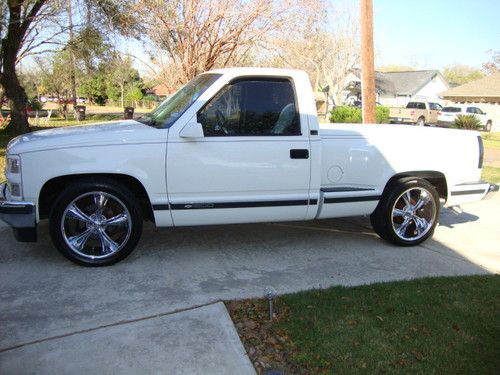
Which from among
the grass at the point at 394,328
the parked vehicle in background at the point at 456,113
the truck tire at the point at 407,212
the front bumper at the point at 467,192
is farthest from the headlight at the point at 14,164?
the parked vehicle in background at the point at 456,113

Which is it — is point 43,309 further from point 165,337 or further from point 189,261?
point 189,261

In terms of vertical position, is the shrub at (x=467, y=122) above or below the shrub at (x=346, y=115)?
below

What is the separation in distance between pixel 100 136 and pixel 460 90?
45996 mm

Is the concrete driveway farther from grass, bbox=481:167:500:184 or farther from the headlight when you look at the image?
grass, bbox=481:167:500:184

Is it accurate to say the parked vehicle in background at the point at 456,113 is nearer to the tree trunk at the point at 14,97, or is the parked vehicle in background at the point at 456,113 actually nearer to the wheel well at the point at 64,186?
the tree trunk at the point at 14,97

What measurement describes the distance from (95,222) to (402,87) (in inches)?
2485

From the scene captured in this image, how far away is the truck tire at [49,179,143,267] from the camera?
4.41 meters

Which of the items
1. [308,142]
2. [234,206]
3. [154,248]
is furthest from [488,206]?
[154,248]

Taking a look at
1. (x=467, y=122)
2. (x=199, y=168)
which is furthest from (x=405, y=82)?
(x=199, y=168)

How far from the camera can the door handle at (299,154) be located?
15.5 feet

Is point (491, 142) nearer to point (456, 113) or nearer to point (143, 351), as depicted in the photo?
point (456, 113)

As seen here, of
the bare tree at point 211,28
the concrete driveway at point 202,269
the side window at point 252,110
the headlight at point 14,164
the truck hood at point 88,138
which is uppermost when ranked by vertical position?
the bare tree at point 211,28

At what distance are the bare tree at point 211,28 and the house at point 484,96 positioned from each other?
29.9 meters

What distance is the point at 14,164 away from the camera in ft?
14.2
